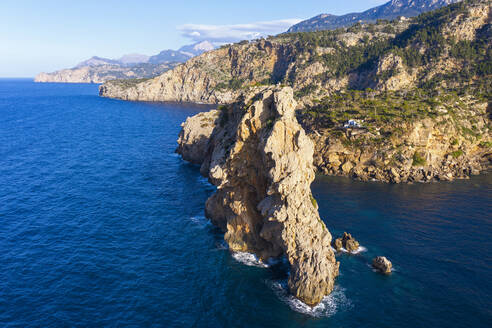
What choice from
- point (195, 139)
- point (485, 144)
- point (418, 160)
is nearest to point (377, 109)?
point (418, 160)

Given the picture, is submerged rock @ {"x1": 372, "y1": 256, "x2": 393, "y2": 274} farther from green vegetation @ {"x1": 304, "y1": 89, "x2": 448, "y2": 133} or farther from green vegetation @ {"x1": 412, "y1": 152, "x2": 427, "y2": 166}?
green vegetation @ {"x1": 304, "y1": 89, "x2": 448, "y2": 133}

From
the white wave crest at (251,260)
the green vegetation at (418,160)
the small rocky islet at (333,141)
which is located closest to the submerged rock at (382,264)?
the small rocky islet at (333,141)

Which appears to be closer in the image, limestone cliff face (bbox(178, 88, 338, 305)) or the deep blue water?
the deep blue water

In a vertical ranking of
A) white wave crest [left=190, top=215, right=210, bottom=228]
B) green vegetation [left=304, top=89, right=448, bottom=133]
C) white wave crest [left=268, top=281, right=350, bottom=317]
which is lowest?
white wave crest [left=268, top=281, right=350, bottom=317]

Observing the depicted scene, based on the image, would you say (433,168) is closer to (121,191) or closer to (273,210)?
(273,210)

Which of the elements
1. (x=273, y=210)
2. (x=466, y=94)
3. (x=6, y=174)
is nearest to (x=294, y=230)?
(x=273, y=210)

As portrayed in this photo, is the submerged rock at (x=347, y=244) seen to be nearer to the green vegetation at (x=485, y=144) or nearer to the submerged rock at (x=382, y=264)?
the submerged rock at (x=382, y=264)

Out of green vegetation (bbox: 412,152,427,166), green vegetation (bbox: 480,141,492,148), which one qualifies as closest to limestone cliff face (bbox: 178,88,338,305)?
green vegetation (bbox: 412,152,427,166)
